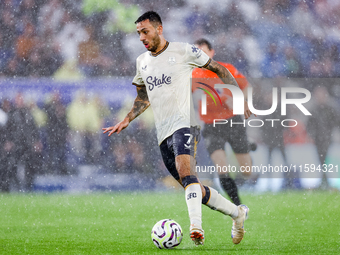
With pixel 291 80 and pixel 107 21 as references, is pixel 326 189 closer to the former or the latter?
pixel 291 80

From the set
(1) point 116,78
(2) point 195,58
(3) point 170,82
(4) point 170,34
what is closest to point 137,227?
(3) point 170,82

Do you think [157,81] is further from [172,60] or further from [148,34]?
→ [148,34]

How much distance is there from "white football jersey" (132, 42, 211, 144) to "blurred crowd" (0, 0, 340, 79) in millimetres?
8855

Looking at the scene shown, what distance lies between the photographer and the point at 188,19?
48.0ft

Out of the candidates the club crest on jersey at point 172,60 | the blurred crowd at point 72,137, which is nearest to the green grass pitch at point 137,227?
the club crest on jersey at point 172,60

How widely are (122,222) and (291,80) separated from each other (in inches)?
323

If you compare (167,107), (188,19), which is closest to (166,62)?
(167,107)

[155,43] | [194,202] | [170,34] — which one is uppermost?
[170,34]

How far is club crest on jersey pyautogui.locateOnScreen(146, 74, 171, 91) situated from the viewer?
4.15m

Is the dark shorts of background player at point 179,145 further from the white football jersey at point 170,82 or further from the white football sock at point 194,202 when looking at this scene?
the white football sock at point 194,202

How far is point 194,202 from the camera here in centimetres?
376

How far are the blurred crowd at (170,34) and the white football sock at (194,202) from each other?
372 inches

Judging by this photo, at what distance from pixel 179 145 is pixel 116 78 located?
904 centimetres

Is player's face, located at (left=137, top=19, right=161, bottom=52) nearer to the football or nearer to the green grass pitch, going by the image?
the football
